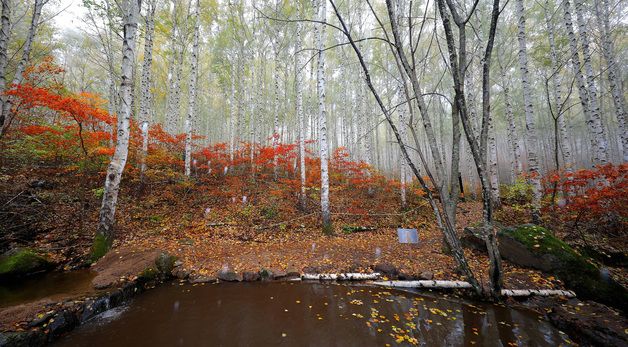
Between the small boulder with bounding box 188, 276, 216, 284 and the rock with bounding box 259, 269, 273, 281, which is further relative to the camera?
the rock with bounding box 259, 269, 273, 281

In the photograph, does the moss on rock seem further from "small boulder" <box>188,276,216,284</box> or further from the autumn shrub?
the autumn shrub

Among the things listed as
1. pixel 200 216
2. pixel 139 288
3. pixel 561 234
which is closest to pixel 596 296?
pixel 561 234

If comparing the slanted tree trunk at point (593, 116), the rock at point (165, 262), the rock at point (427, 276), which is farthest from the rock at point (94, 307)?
the slanted tree trunk at point (593, 116)

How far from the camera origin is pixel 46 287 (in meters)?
4.57

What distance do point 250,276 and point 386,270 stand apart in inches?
132

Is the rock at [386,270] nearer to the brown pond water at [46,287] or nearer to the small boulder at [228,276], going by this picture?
the small boulder at [228,276]

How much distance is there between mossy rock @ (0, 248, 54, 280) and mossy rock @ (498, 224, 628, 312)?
11.1 m

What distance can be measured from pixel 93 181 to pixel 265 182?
284 inches

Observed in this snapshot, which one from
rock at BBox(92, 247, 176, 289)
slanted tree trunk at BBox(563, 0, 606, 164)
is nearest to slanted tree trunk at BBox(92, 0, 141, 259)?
rock at BBox(92, 247, 176, 289)

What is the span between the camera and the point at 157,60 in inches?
754

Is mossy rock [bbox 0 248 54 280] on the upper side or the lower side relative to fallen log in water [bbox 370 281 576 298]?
upper

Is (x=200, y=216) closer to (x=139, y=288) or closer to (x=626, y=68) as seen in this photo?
(x=139, y=288)

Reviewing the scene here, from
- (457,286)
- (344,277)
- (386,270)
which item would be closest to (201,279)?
(344,277)

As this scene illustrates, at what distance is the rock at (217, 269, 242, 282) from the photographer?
5441 mm
